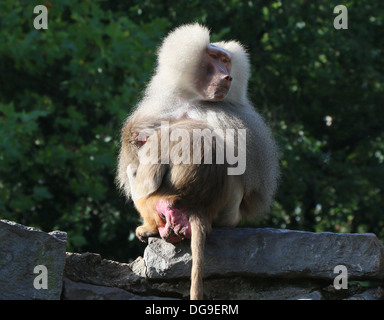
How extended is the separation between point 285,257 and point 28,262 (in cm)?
140

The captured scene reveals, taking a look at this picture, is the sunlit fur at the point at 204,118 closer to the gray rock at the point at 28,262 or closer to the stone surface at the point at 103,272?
the stone surface at the point at 103,272

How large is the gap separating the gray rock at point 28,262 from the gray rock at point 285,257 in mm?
545

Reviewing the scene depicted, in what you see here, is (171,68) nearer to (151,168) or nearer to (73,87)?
(151,168)

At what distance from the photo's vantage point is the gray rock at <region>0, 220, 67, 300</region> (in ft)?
11.4

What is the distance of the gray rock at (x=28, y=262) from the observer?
11.4 feet

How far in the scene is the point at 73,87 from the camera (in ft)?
25.2

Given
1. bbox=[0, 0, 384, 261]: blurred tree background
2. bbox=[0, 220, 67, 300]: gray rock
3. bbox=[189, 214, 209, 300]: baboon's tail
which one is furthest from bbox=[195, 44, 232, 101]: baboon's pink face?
bbox=[0, 0, 384, 261]: blurred tree background

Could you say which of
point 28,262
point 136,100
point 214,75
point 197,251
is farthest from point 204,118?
point 136,100

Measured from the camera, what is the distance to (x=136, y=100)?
23.4ft

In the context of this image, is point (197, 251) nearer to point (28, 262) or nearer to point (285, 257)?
point (285, 257)

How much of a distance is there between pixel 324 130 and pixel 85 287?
24.6ft

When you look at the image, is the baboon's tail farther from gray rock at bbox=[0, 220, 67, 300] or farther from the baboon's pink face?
the baboon's pink face

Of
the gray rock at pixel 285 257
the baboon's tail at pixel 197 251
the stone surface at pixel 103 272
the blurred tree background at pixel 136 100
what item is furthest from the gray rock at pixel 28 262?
the blurred tree background at pixel 136 100

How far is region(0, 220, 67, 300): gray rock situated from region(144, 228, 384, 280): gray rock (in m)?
0.55
